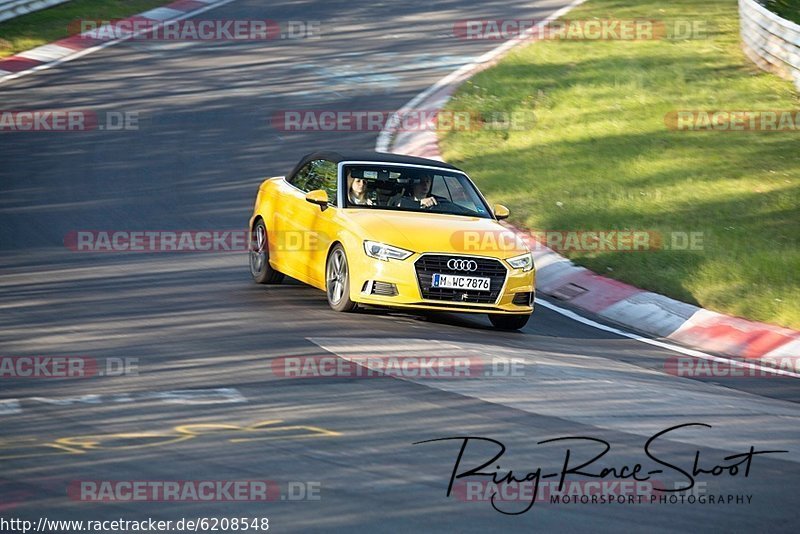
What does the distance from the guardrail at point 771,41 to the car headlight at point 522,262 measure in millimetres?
10768

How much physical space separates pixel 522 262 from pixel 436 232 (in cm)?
86

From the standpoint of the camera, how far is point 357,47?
28.5 m

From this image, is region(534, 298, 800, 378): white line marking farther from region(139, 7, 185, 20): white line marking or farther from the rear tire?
region(139, 7, 185, 20): white line marking

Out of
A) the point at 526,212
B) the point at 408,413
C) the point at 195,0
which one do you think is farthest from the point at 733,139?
the point at 195,0

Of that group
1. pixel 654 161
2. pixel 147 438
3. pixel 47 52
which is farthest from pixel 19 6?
pixel 147 438

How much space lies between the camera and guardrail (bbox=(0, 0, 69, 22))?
93.9 feet

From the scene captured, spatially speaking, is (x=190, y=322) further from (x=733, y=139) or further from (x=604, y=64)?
(x=604, y=64)

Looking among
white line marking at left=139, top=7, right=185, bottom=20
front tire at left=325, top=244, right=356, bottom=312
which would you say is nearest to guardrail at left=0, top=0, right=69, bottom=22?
white line marking at left=139, top=7, right=185, bottom=20

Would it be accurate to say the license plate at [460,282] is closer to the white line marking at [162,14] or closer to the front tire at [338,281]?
the front tire at [338,281]

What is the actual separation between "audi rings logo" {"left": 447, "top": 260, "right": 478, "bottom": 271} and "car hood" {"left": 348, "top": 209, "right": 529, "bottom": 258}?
98mm

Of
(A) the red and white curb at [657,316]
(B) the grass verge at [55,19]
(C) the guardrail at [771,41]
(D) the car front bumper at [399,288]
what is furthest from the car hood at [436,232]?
(B) the grass verge at [55,19]

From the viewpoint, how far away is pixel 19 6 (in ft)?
96.4

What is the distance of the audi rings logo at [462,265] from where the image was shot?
462 inches

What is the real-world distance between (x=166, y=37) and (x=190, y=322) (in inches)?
740
